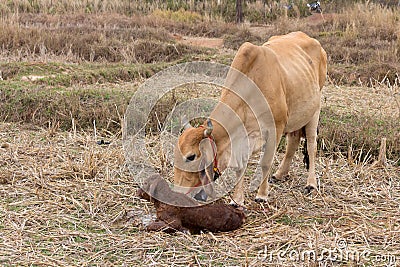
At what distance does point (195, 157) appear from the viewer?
4035mm

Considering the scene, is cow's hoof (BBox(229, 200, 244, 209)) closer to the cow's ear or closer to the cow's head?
the cow's head

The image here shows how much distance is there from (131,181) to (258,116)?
1357 mm

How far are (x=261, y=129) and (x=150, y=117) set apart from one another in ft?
8.15

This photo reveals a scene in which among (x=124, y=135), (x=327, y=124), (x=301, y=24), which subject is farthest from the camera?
(x=301, y=24)

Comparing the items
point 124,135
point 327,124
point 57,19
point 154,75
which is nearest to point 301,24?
point 57,19

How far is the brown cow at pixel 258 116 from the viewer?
13.4ft

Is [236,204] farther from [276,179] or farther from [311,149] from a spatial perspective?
[311,149]

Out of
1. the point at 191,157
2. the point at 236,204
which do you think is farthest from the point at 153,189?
the point at 236,204

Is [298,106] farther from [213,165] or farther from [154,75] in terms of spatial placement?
[154,75]

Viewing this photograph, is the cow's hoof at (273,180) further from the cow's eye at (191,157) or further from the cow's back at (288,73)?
the cow's eye at (191,157)

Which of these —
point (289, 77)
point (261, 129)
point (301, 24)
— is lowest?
point (301, 24)

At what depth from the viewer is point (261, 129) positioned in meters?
4.57

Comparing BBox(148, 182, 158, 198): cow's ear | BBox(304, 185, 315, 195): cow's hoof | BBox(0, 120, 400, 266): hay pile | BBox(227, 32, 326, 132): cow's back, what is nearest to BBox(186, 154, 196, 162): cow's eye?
BBox(148, 182, 158, 198): cow's ear

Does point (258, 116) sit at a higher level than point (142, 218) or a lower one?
higher
